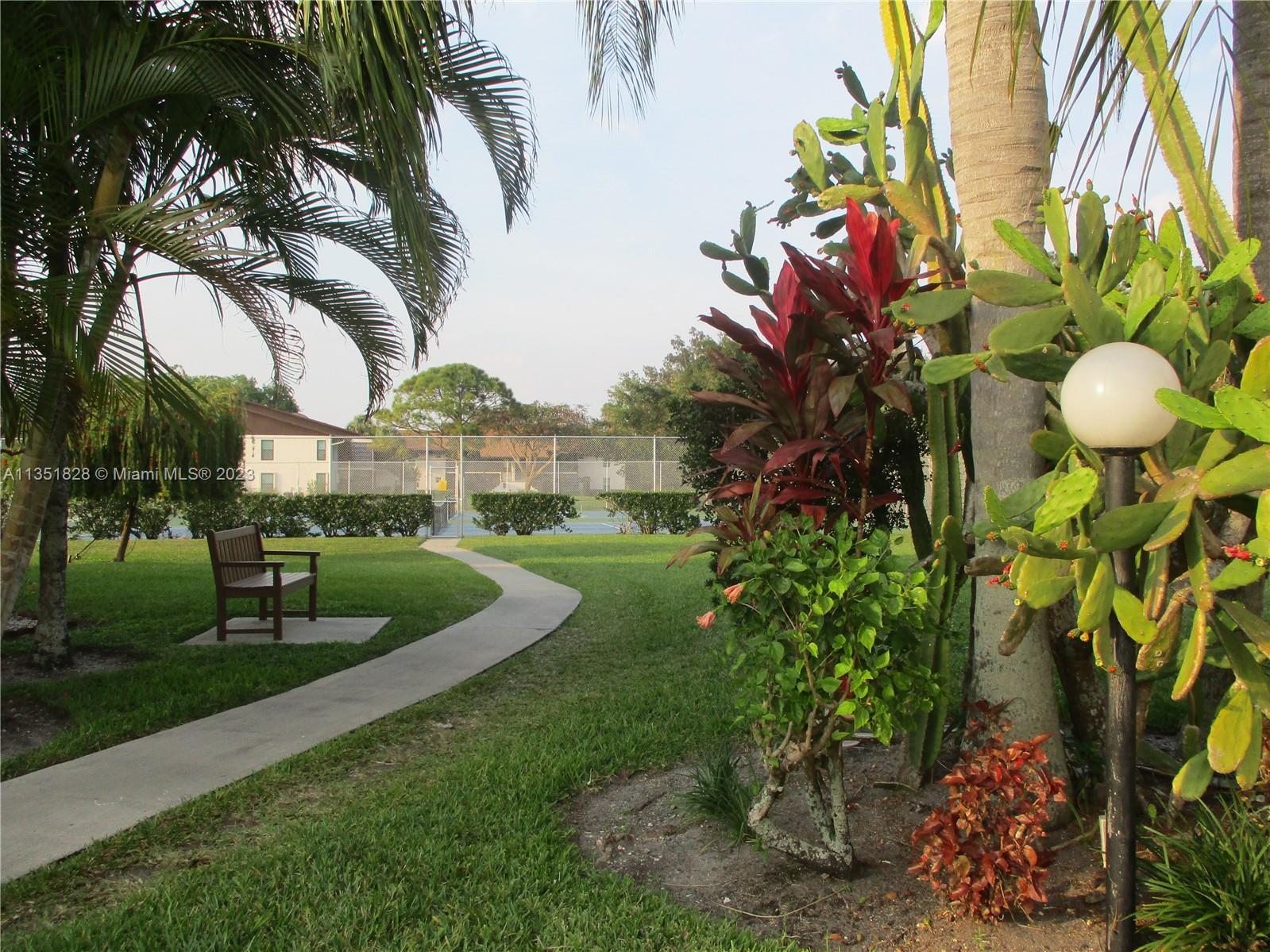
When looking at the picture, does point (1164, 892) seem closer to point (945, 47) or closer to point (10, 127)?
point (945, 47)

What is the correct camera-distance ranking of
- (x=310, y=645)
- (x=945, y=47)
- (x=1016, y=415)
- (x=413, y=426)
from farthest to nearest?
1. (x=413, y=426)
2. (x=310, y=645)
3. (x=945, y=47)
4. (x=1016, y=415)

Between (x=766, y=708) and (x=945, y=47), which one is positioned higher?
(x=945, y=47)

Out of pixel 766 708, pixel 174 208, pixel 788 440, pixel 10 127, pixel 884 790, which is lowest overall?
pixel 884 790

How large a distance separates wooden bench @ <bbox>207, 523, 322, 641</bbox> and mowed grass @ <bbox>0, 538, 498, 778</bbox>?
0.35 metres

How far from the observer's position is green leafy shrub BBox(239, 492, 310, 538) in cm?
1991

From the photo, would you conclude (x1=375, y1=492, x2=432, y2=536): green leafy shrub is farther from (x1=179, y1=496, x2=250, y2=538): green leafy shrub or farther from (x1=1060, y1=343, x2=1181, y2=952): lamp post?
(x1=1060, y1=343, x2=1181, y2=952): lamp post

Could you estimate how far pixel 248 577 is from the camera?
793 centimetres

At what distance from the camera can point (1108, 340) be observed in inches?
89.7

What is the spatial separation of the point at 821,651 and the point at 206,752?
3.32 metres

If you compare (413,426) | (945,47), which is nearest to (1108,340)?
(945,47)

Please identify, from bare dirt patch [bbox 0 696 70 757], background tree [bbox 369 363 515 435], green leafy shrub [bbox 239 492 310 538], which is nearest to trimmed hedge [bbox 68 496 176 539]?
green leafy shrub [bbox 239 492 310 538]

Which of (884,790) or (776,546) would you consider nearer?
(776,546)

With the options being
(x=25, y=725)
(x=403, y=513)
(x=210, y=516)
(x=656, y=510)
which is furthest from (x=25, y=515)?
(x=656, y=510)

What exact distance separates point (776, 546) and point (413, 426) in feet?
156
